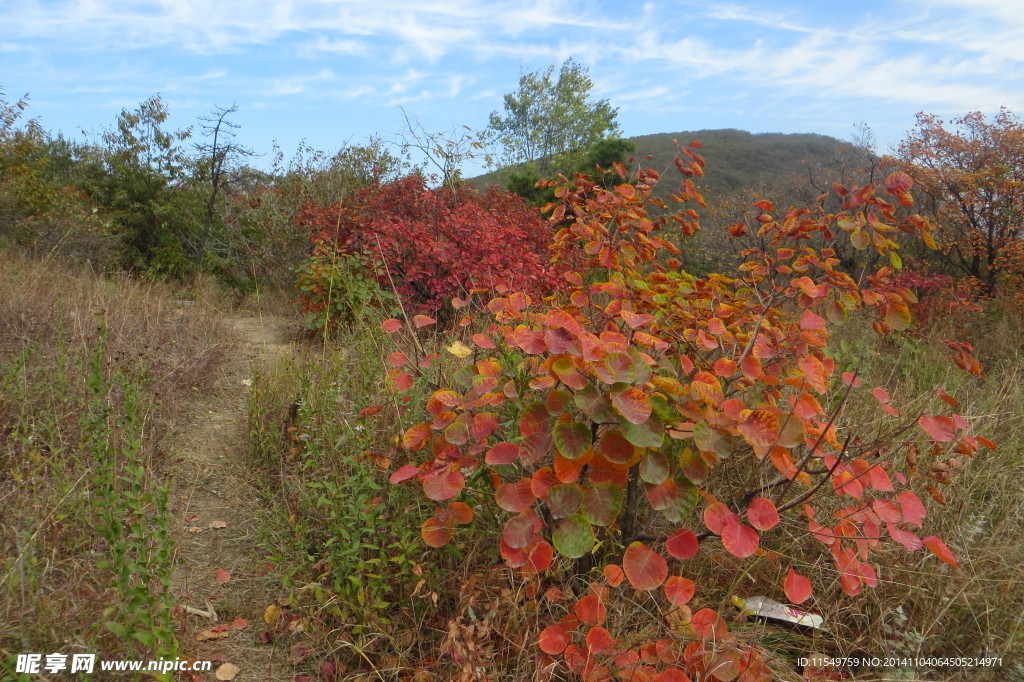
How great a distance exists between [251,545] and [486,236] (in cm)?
345

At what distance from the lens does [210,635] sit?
2.09 m

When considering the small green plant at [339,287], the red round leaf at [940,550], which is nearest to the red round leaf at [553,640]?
the red round leaf at [940,550]

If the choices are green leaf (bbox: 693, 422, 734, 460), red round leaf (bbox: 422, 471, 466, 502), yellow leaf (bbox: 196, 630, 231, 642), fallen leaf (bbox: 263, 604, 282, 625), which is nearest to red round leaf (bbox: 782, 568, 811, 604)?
green leaf (bbox: 693, 422, 734, 460)

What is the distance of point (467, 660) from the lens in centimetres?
174

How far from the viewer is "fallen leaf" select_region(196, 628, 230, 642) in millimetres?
2055

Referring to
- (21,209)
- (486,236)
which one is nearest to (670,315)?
(486,236)

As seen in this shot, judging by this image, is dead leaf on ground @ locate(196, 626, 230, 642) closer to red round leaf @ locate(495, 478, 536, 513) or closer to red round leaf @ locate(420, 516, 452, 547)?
red round leaf @ locate(420, 516, 452, 547)

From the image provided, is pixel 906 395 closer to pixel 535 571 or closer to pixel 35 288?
pixel 535 571

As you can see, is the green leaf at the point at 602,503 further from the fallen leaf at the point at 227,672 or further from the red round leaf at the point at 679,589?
the fallen leaf at the point at 227,672

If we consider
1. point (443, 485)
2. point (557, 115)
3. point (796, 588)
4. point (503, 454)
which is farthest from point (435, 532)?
point (557, 115)

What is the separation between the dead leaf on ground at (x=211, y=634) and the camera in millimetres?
2059

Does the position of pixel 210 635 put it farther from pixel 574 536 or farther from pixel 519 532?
Result: pixel 574 536

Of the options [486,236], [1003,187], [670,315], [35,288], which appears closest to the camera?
[670,315]

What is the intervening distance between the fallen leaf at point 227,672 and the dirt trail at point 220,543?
0.07ft
